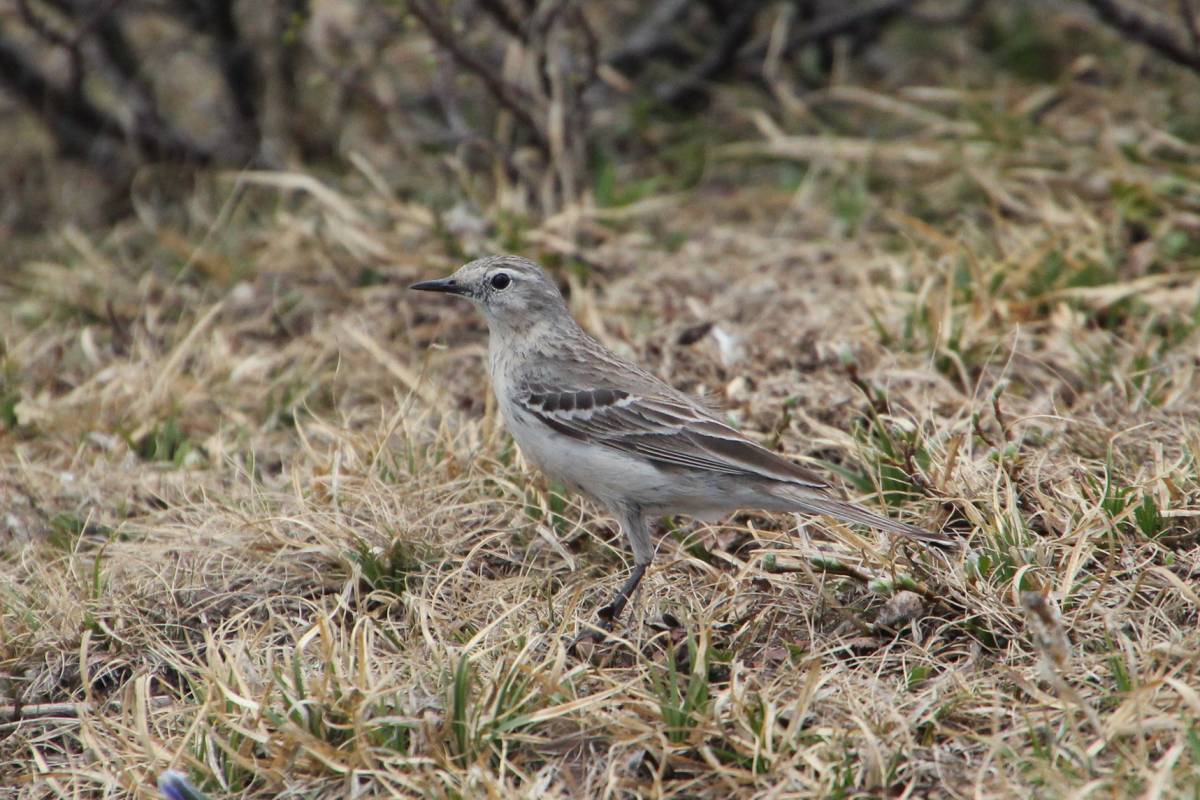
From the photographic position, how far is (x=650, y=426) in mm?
5707

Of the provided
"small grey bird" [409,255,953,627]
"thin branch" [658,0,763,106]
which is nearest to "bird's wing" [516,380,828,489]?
"small grey bird" [409,255,953,627]

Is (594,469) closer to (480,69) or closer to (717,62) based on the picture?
(480,69)

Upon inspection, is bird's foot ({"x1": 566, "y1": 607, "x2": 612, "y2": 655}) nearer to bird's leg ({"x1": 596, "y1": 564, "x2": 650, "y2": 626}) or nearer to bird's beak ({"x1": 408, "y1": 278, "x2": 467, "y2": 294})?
bird's leg ({"x1": 596, "y1": 564, "x2": 650, "y2": 626})

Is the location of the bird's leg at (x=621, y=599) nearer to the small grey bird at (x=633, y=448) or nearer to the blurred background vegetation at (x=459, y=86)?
the small grey bird at (x=633, y=448)

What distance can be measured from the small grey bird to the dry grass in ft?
0.81

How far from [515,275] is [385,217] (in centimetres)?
310

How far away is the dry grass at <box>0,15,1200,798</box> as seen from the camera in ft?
14.6

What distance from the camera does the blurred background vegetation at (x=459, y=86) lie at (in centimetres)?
952

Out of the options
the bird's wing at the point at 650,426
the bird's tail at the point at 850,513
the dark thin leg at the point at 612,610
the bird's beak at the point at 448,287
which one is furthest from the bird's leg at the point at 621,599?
the bird's beak at the point at 448,287

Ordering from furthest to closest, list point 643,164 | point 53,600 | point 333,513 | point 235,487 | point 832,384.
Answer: point 643,164
point 832,384
point 235,487
point 333,513
point 53,600

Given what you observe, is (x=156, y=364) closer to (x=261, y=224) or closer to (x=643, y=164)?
(x=261, y=224)

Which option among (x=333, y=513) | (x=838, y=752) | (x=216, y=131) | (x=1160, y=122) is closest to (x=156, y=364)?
(x=333, y=513)

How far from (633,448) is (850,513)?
1.00 metres

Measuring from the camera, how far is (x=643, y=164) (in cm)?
1012
